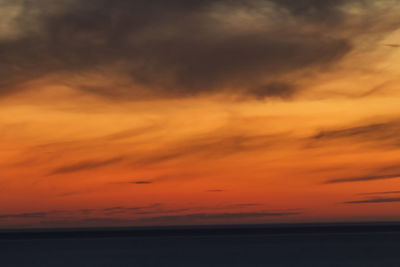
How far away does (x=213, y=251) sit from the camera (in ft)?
79.3

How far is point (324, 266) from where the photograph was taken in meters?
21.8

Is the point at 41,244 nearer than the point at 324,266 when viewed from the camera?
No

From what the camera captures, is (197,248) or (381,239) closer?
(197,248)

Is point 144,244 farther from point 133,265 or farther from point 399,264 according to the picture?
point 399,264

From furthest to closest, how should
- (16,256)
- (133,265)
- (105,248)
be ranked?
(105,248) < (16,256) < (133,265)

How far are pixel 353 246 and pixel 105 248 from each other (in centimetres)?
941

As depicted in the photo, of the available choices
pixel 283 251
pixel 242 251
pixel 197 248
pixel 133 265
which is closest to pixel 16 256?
pixel 133 265

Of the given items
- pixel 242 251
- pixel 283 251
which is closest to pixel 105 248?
pixel 242 251

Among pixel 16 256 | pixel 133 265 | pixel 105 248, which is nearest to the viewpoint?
pixel 133 265

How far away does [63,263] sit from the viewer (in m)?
22.2

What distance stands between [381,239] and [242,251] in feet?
19.1

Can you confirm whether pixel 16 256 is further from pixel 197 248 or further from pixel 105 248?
pixel 197 248

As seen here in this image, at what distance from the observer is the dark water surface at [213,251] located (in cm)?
2234

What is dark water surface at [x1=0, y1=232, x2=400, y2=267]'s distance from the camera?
73.3 feet
